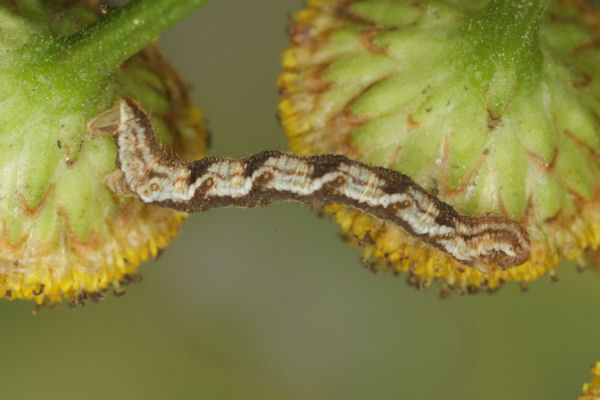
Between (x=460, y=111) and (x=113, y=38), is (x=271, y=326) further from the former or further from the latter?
(x=113, y=38)

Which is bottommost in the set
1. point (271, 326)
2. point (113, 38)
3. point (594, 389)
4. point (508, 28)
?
point (594, 389)

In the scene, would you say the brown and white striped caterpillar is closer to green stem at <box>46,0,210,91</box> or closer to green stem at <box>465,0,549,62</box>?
green stem at <box>46,0,210,91</box>

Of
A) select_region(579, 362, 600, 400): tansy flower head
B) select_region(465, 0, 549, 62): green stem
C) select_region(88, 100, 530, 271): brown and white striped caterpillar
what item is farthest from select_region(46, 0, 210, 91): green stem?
select_region(579, 362, 600, 400): tansy flower head

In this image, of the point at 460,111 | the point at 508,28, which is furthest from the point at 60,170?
the point at 508,28

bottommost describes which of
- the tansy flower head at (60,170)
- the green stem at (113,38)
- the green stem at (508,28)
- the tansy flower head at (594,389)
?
the tansy flower head at (594,389)

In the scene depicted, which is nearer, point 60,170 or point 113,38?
point 113,38

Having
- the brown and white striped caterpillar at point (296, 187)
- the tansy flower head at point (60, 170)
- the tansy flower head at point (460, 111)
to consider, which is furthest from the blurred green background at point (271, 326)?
the brown and white striped caterpillar at point (296, 187)

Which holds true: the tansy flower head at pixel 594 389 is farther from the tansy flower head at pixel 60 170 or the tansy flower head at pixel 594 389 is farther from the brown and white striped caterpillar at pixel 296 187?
the tansy flower head at pixel 60 170
